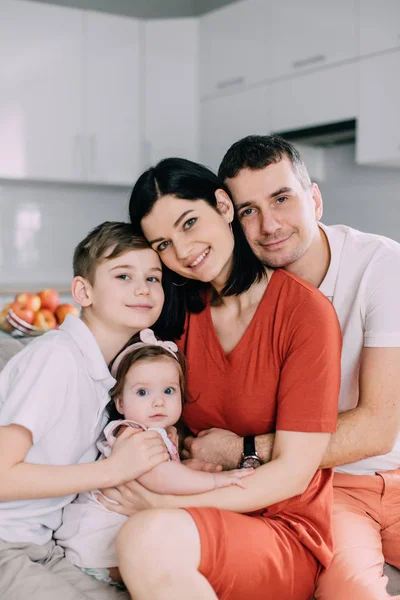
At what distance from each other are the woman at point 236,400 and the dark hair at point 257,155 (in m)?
0.10

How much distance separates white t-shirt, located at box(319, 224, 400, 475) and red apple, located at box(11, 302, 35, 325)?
46.1 inches

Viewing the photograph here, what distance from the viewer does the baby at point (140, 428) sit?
1.40m

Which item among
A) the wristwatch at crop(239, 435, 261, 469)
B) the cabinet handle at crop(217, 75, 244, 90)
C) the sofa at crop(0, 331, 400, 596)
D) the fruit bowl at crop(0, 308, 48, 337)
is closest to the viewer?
the wristwatch at crop(239, 435, 261, 469)

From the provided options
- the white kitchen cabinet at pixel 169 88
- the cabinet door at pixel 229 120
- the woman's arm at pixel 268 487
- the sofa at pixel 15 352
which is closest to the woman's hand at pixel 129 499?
the woman's arm at pixel 268 487

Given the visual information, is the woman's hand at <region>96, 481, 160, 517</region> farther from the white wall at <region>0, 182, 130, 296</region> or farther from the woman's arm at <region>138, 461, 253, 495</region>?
the white wall at <region>0, 182, 130, 296</region>

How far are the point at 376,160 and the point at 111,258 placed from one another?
7.11 ft

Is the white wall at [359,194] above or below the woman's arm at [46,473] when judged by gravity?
above

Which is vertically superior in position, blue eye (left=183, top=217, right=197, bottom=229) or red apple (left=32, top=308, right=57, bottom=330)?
blue eye (left=183, top=217, right=197, bottom=229)

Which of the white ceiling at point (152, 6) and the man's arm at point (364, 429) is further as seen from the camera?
the white ceiling at point (152, 6)

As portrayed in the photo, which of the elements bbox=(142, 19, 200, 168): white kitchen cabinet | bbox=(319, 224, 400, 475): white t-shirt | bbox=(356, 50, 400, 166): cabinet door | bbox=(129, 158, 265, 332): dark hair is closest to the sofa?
bbox=(319, 224, 400, 475): white t-shirt

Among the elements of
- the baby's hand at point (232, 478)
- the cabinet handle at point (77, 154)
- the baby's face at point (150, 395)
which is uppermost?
the cabinet handle at point (77, 154)

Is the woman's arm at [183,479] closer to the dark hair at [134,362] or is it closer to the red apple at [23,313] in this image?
the dark hair at [134,362]

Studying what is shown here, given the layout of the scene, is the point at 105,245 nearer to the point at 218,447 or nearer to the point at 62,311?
the point at 218,447

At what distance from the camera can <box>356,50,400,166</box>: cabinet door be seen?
334 centimetres
